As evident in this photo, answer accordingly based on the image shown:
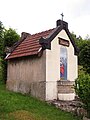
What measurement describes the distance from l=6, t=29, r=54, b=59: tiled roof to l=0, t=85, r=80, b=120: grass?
3831 mm

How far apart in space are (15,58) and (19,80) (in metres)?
1.78

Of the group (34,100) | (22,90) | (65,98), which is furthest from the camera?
(22,90)

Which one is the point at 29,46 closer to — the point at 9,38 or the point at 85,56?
the point at 9,38

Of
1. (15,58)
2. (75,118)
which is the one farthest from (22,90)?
(75,118)

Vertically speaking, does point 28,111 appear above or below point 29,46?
below

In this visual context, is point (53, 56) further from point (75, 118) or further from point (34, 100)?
point (75, 118)

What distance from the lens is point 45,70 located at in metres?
17.8

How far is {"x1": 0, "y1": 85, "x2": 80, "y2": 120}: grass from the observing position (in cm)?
1307

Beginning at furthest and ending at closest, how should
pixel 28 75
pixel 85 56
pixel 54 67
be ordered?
pixel 85 56 → pixel 28 75 → pixel 54 67

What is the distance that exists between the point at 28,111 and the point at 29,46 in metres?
7.26

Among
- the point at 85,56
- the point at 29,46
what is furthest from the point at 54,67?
the point at 85,56

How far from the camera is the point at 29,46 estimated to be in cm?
2034

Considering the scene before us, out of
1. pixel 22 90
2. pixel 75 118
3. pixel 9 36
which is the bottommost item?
pixel 75 118

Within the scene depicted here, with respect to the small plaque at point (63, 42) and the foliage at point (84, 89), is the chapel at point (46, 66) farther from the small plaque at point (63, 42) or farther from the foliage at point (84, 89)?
the foliage at point (84, 89)
